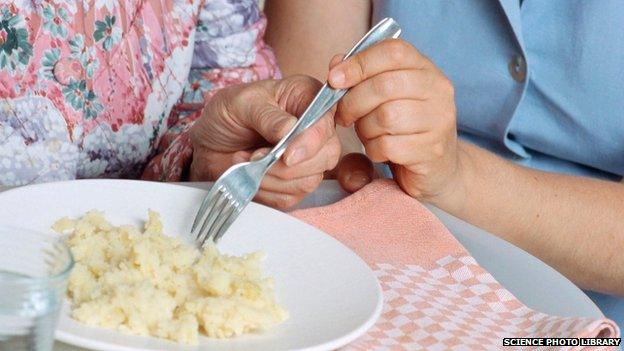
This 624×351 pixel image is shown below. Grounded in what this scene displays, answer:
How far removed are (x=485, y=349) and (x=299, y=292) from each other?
16 cm

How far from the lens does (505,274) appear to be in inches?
39.0

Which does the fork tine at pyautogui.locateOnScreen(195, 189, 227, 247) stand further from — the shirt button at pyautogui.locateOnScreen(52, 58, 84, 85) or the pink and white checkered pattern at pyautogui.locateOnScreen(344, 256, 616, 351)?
the shirt button at pyautogui.locateOnScreen(52, 58, 84, 85)

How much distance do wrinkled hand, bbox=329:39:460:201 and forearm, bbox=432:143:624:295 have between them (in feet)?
0.31

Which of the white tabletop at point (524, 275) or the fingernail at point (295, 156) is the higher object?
the fingernail at point (295, 156)

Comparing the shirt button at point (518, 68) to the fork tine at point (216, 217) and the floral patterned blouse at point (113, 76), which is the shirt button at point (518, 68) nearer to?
the floral patterned blouse at point (113, 76)

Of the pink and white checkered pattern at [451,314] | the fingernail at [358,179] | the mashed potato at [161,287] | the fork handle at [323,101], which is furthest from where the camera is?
the fingernail at [358,179]

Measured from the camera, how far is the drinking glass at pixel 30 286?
581 mm

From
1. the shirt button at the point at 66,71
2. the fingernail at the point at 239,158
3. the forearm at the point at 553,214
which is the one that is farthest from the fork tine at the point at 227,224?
the shirt button at the point at 66,71

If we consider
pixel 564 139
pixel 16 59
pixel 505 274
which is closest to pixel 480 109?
pixel 564 139

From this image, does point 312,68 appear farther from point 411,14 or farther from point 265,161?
point 265,161

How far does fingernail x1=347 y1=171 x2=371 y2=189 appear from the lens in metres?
1.18

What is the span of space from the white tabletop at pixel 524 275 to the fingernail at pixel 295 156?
11 centimetres

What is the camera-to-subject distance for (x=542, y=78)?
4.57 feet

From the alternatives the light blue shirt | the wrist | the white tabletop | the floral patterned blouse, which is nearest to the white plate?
the white tabletop
